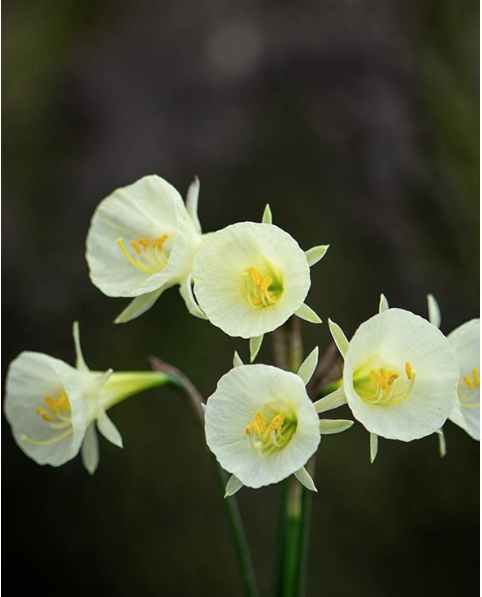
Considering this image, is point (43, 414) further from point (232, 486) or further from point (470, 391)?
point (470, 391)

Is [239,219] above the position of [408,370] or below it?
above

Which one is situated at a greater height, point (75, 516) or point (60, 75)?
point (60, 75)

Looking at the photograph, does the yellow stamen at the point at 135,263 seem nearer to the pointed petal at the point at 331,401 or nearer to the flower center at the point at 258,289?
the flower center at the point at 258,289

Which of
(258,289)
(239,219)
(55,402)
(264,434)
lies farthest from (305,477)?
(239,219)

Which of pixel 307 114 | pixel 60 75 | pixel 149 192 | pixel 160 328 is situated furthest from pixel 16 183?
pixel 149 192

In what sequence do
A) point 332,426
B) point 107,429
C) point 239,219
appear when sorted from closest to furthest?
point 332,426 → point 107,429 → point 239,219

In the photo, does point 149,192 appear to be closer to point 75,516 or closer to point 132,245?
point 132,245

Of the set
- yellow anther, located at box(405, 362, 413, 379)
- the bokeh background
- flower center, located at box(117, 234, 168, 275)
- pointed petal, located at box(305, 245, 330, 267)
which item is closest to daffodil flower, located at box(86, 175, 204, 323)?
flower center, located at box(117, 234, 168, 275)
